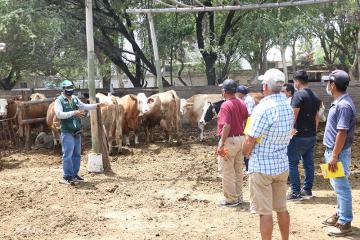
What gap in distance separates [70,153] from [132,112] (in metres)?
4.87

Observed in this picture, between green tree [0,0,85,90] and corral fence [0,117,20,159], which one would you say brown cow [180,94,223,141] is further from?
corral fence [0,117,20,159]

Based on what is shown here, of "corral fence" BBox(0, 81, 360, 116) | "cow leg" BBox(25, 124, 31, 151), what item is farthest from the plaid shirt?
"corral fence" BBox(0, 81, 360, 116)

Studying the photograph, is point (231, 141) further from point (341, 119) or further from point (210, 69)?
point (210, 69)

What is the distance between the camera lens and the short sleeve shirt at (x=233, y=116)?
6.37 meters

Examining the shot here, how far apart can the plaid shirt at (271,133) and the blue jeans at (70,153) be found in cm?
444

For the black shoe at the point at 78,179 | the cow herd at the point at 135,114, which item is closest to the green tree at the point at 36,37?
the cow herd at the point at 135,114

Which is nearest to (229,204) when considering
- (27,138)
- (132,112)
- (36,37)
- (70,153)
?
(70,153)

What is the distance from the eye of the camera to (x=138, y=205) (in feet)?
22.9

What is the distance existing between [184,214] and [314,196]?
2.04 meters

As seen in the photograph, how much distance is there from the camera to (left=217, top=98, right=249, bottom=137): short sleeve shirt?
6367 mm

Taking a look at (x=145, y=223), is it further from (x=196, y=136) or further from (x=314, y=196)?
(x=196, y=136)

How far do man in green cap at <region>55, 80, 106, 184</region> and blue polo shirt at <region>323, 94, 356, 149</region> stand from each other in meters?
4.32

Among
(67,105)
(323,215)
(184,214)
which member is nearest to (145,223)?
(184,214)

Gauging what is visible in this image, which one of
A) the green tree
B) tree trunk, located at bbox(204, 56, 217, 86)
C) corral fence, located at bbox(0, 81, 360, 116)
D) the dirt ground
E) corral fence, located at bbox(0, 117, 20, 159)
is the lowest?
the dirt ground
